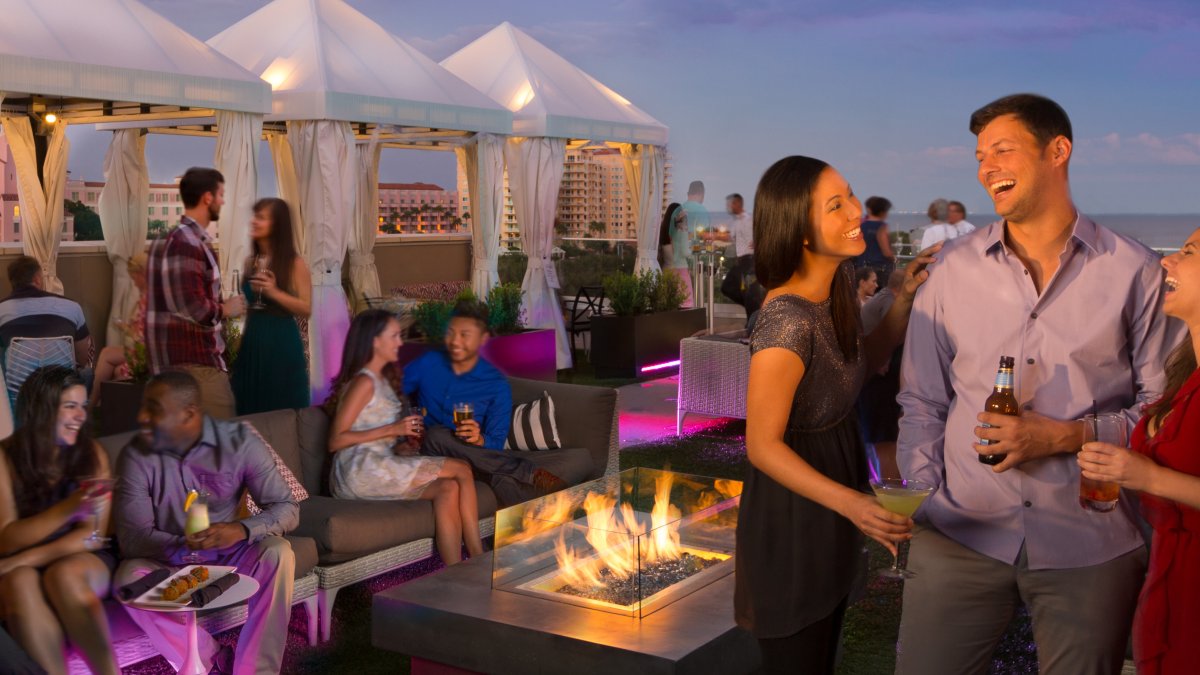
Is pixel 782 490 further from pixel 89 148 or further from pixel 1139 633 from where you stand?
pixel 89 148

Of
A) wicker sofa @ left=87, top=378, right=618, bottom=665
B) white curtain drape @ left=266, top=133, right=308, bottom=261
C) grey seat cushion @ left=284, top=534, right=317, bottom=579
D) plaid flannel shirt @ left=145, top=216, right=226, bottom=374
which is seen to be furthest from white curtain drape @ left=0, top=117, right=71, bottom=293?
grey seat cushion @ left=284, top=534, right=317, bottom=579

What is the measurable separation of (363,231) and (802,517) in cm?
1112

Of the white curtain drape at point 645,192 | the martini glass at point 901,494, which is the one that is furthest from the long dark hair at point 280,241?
the white curtain drape at point 645,192

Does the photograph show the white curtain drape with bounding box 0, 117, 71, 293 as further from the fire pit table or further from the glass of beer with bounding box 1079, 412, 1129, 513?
the glass of beer with bounding box 1079, 412, 1129, 513

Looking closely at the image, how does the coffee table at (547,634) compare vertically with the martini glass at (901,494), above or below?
below

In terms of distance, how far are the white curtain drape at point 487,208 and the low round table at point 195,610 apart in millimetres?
8044

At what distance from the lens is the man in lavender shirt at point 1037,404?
228 cm

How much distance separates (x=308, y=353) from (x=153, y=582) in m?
6.13

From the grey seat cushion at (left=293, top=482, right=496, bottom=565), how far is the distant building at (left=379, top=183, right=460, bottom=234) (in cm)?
1144

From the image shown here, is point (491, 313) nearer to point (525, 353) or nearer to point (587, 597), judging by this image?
point (525, 353)

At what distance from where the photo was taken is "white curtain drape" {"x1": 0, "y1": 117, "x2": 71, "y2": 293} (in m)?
10.3

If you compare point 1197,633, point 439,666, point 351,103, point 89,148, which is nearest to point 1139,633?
point 1197,633

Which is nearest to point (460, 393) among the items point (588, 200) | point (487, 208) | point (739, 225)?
point (487, 208)

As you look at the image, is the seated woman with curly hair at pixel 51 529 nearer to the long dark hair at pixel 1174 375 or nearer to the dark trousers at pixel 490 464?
the dark trousers at pixel 490 464
